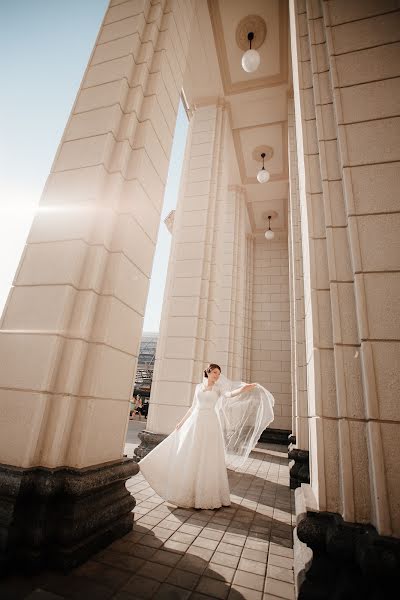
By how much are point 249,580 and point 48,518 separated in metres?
1.41

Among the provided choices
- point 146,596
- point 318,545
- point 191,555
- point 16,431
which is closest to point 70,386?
point 16,431

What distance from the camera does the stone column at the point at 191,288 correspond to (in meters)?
5.07

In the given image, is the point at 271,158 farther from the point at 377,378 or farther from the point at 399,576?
the point at 399,576

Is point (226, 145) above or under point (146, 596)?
above

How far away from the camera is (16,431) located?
6.60 ft

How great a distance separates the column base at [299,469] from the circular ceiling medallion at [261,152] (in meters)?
8.15

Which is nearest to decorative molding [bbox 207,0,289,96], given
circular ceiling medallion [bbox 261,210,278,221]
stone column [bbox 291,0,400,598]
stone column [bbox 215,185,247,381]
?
stone column [bbox 215,185,247,381]

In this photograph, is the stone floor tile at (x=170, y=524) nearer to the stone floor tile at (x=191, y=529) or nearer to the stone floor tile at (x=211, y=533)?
the stone floor tile at (x=191, y=529)

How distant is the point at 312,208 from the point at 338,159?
45cm

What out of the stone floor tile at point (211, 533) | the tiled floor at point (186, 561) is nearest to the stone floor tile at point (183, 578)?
the tiled floor at point (186, 561)

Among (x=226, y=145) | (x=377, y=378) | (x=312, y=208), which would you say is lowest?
(x=377, y=378)

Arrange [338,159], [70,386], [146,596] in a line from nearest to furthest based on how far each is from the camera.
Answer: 1. [146,596]
2. [70,386]
3. [338,159]

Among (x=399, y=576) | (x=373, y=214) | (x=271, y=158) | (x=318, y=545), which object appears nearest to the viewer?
(x=399, y=576)

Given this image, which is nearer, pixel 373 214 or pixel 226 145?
pixel 373 214
